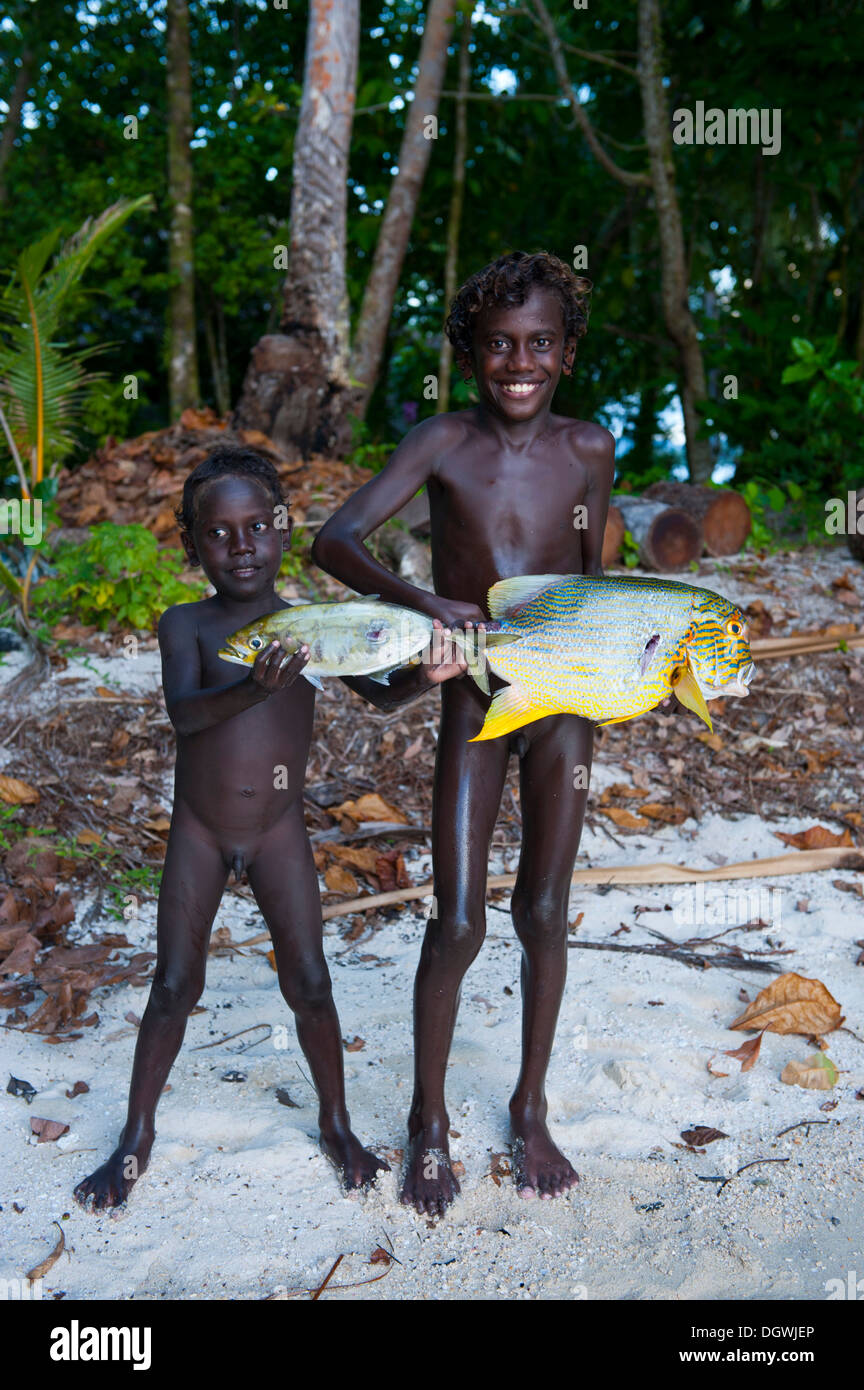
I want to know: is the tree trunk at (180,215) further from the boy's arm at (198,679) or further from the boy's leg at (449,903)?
the boy's leg at (449,903)

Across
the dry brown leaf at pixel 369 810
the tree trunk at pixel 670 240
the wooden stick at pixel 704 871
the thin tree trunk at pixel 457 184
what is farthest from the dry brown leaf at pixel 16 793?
the tree trunk at pixel 670 240

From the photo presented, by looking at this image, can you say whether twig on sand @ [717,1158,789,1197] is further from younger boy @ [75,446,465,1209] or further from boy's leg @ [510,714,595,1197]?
younger boy @ [75,446,465,1209]

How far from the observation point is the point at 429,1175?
2.71m

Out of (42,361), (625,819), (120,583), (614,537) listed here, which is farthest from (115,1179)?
(614,537)

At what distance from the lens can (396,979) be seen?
3857mm

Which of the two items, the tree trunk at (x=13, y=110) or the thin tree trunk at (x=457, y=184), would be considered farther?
the tree trunk at (x=13, y=110)

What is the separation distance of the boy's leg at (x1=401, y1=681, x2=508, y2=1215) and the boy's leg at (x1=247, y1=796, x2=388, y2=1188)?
0.57 feet

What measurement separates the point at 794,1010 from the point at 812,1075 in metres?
0.27

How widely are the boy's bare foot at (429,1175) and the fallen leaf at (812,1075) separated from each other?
43.2 inches

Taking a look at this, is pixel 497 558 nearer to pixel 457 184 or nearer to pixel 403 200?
pixel 403 200

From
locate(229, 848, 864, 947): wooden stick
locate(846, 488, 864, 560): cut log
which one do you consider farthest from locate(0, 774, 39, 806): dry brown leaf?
locate(846, 488, 864, 560): cut log

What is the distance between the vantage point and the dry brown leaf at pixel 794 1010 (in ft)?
11.3

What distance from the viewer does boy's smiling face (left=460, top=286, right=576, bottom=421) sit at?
8.43 ft

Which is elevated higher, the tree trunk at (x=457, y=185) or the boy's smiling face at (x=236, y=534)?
the tree trunk at (x=457, y=185)
